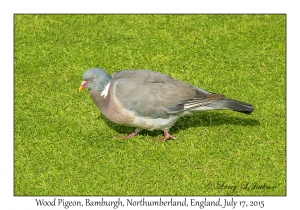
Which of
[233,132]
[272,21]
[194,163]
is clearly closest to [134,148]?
[194,163]

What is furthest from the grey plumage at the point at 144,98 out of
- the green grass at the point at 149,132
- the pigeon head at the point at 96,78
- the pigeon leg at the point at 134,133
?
the green grass at the point at 149,132

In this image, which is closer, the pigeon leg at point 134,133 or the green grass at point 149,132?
the green grass at point 149,132

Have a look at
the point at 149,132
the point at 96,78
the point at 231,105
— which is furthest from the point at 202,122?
the point at 96,78

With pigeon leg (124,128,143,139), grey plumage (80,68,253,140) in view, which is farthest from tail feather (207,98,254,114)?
pigeon leg (124,128,143,139)

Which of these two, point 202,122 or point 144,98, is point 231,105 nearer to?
point 202,122

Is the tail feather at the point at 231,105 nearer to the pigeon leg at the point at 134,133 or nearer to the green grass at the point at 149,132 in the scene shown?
the green grass at the point at 149,132

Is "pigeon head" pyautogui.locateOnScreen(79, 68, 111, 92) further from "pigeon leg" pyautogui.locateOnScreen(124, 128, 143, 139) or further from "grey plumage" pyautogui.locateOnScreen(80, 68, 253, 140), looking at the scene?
"pigeon leg" pyautogui.locateOnScreen(124, 128, 143, 139)
